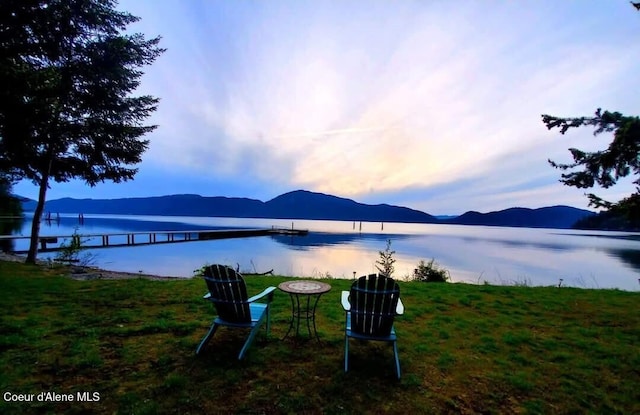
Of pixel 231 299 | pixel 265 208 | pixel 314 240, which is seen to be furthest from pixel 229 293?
pixel 265 208

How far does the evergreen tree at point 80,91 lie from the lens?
7.16m

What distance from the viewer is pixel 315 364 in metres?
2.99

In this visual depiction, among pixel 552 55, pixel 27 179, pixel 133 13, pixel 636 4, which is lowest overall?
pixel 27 179

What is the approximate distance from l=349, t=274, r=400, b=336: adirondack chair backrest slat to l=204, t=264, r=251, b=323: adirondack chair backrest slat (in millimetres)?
1179

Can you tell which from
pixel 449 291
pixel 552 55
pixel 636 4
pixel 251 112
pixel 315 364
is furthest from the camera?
pixel 251 112

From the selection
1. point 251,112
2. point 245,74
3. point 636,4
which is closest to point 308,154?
point 251,112

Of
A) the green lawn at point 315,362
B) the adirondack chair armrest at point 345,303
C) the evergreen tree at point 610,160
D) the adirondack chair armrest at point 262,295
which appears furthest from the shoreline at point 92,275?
the evergreen tree at point 610,160

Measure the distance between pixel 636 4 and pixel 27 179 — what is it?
16.4 meters

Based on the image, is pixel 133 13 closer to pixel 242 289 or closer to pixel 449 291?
pixel 242 289

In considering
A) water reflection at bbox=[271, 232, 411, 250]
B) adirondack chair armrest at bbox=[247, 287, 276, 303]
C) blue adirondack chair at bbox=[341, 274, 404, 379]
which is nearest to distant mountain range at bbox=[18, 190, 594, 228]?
water reflection at bbox=[271, 232, 411, 250]

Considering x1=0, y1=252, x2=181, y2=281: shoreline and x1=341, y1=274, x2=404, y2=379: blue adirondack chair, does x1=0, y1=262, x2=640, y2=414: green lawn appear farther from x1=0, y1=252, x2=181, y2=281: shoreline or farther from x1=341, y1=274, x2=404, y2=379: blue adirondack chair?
x1=0, y1=252, x2=181, y2=281: shoreline

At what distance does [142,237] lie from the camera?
36438 mm

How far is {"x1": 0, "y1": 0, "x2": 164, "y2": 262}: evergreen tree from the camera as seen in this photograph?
716cm

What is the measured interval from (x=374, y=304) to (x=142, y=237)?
41.1m
